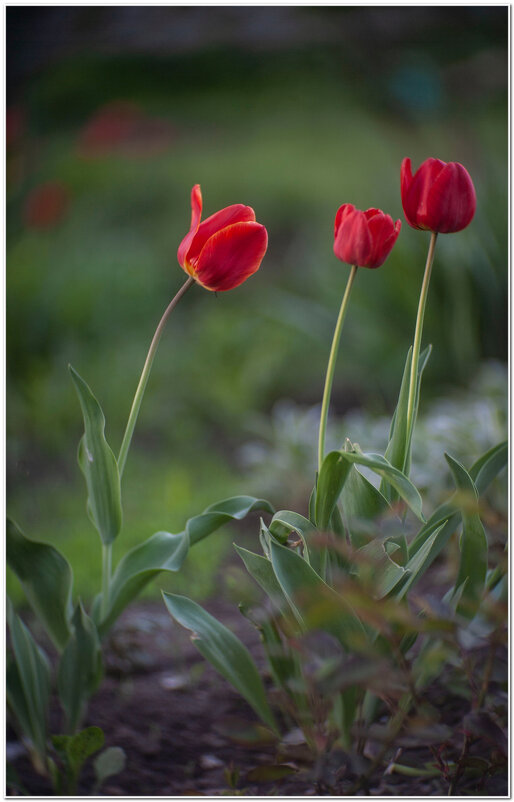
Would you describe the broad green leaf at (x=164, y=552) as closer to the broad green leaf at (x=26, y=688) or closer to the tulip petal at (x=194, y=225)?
the broad green leaf at (x=26, y=688)

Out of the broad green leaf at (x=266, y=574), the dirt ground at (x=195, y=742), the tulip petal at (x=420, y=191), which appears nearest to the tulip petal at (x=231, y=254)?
the tulip petal at (x=420, y=191)

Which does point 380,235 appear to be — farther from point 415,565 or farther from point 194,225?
point 415,565

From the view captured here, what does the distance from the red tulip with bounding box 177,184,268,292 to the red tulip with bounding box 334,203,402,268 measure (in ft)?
0.20

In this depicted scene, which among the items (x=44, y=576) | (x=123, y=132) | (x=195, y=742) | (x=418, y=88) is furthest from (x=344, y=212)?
(x=418, y=88)

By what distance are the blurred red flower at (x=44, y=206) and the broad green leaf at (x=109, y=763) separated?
134cm

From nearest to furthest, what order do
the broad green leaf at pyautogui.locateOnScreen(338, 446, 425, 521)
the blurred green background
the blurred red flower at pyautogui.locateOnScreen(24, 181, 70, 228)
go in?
→ the broad green leaf at pyautogui.locateOnScreen(338, 446, 425, 521), the blurred green background, the blurred red flower at pyautogui.locateOnScreen(24, 181, 70, 228)

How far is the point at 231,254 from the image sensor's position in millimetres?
529

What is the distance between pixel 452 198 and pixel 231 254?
170mm

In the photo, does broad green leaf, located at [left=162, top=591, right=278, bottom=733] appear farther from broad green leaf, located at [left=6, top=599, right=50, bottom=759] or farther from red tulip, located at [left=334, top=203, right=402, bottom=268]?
red tulip, located at [left=334, top=203, right=402, bottom=268]

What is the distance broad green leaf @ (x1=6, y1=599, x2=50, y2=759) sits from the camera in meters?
0.60

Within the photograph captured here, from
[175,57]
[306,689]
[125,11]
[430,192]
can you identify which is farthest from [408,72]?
[306,689]

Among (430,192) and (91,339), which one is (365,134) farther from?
(430,192)

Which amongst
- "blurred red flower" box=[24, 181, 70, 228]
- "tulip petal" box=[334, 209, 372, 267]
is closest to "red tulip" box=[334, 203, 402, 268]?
"tulip petal" box=[334, 209, 372, 267]

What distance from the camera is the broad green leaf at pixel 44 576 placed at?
1.97ft
